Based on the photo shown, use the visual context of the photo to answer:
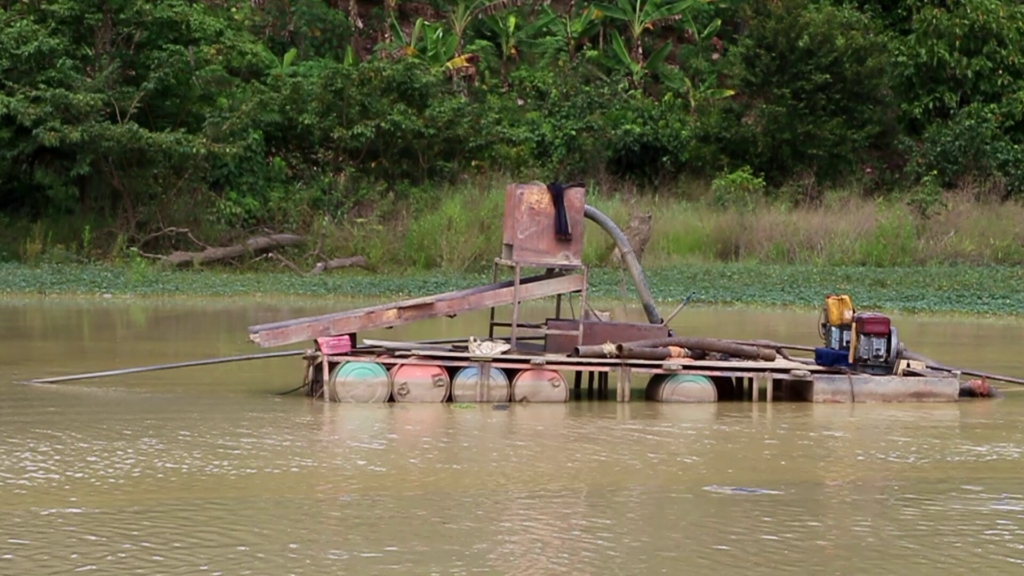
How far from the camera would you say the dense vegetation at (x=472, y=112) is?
25.8 m

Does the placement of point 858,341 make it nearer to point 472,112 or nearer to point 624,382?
point 624,382

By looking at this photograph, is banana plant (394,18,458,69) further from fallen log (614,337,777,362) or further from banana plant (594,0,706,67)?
fallen log (614,337,777,362)

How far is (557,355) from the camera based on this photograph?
485 inches

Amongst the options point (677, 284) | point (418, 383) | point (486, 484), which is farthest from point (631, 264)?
point (677, 284)

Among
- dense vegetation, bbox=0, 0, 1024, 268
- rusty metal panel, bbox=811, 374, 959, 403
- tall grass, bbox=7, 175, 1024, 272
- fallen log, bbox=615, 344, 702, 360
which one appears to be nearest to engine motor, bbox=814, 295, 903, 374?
rusty metal panel, bbox=811, 374, 959, 403

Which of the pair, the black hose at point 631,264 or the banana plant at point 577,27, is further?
the banana plant at point 577,27

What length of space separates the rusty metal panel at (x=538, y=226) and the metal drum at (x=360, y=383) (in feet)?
4.80

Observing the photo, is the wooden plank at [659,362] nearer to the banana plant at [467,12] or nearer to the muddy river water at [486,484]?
the muddy river water at [486,484]

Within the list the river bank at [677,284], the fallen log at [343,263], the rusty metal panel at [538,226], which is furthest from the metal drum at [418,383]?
the fallen log at [343,263]

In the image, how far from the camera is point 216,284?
22.9 m

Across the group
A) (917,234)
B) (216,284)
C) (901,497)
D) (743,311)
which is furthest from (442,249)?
(901,497)

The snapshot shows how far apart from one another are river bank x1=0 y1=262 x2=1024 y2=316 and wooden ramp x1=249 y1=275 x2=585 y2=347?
329 inches

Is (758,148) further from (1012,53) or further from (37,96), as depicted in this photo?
(37,96)

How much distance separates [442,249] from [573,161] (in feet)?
22.3
